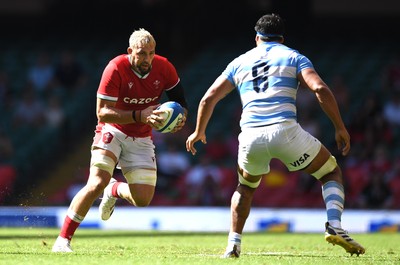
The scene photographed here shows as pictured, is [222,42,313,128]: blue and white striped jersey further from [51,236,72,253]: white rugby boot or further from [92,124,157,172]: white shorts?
[51,236,72,253]: white rugby boot

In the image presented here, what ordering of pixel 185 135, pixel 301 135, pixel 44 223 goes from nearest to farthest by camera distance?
pixel 301 135 → pixel 44 223 → pixel 185 135

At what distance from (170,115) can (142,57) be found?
2.11ft

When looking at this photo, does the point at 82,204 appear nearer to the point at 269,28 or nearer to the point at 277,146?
the point at 277,146

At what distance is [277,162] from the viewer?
60.3ft

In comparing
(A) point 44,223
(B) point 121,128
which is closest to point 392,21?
(A) point 44,223

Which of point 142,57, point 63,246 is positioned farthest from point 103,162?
point 142,57

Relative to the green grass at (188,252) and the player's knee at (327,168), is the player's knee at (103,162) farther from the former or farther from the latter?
the player's knee at (327,168)

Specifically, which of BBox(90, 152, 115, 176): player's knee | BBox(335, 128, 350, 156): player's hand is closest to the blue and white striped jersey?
BBox(335, 128, 350, 156): player's hand

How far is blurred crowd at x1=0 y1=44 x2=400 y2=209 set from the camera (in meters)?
17.6

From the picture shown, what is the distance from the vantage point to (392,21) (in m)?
24.8

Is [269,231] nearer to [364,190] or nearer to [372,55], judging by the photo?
[364,190]

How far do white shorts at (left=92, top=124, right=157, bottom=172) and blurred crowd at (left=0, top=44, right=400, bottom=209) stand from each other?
6332 mm

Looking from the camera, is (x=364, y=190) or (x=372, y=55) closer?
(x=364, y=190)

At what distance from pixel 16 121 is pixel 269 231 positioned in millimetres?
8153
